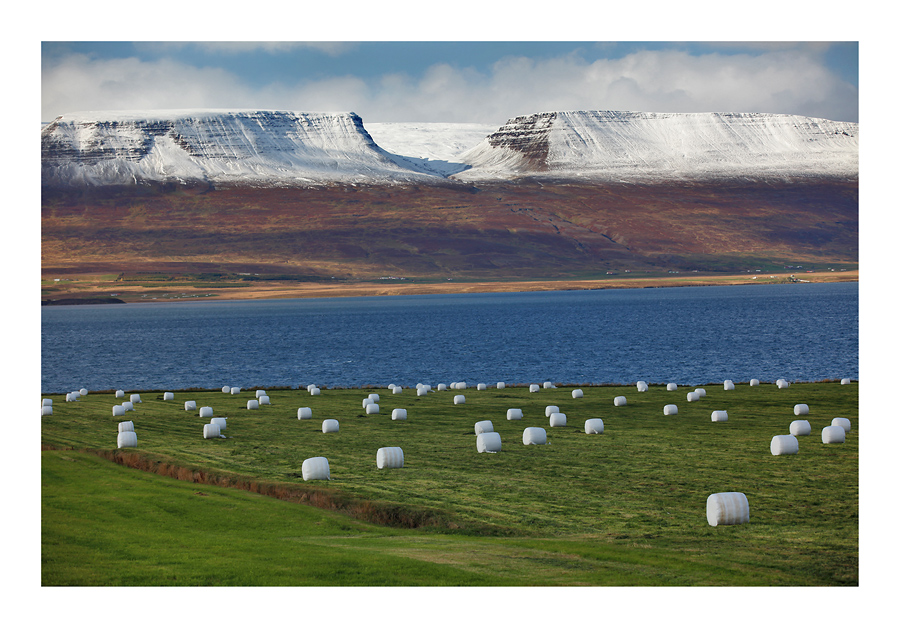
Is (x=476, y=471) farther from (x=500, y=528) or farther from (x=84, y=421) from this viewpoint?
(x=84, y=421)

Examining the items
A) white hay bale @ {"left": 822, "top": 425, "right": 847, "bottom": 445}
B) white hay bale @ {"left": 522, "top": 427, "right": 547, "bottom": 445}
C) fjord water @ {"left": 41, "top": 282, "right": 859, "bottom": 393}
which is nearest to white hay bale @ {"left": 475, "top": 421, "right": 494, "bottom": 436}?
white hay bale @ {"left": 522, "top": 427, "right": 547, "bottom": 445}

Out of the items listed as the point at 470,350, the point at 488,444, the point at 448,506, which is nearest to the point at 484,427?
the point at 488,444

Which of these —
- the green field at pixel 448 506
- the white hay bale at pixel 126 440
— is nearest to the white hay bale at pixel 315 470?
the green field at pixel 448 506

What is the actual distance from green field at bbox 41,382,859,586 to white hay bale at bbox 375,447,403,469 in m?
0.42

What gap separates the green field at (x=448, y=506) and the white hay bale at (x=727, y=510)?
395mm

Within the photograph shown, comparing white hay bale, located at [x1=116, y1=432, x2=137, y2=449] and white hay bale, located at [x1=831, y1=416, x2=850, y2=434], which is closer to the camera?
white hay bale, located at [x1=116, y1=432, x2=137, y2=449]

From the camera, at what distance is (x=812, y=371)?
80.9 metres

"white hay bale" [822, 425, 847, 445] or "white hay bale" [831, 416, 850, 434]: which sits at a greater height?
"white hay bale" [831, 416, 850, 434]

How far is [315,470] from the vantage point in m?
23.4

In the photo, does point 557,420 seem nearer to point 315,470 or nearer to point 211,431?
point 211,431

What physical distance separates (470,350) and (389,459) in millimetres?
87398

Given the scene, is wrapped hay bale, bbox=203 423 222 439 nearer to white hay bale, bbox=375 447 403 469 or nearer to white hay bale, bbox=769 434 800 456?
white hay bale, bbox=375 447 403 469

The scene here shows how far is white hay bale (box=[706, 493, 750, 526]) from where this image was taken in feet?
58.9
